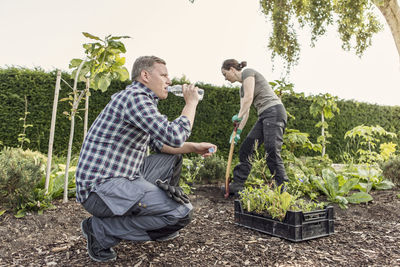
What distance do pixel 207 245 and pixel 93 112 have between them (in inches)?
192

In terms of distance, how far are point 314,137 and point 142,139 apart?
755 centimetres

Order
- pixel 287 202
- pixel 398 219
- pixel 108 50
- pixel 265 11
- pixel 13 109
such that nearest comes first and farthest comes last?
pixel 287 202
pixel 108 50
pixel 398 219
pixel 13 109
pixel 265 11

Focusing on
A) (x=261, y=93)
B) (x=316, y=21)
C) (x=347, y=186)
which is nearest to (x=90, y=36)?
(x=261, y=93)

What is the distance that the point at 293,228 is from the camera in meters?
2.35

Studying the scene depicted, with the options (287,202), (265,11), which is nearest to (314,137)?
(265,11)

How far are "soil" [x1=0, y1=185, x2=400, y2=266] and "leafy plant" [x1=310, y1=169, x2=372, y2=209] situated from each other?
17.8 inches

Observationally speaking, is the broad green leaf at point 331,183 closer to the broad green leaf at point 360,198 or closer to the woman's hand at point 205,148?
the broad green leaf at point 360,198

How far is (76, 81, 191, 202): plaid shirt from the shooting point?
5.82ft

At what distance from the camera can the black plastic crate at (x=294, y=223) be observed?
2.37 metres

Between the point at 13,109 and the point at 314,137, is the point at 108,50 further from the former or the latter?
the point at 314,137

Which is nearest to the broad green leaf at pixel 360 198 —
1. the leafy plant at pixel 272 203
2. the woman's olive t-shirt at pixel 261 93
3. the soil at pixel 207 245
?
the soil at pixel 207 245

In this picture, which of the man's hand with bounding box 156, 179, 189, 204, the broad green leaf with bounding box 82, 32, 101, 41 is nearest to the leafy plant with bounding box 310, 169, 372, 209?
the man's hand with bounding box 156, 179, 189, 204

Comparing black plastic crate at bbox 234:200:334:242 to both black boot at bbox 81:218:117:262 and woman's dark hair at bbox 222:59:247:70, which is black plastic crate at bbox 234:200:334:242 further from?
woman's dark hair at bbox 222:59:247:70

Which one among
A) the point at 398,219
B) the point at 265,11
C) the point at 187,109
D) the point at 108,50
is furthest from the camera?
the point at 265,11
